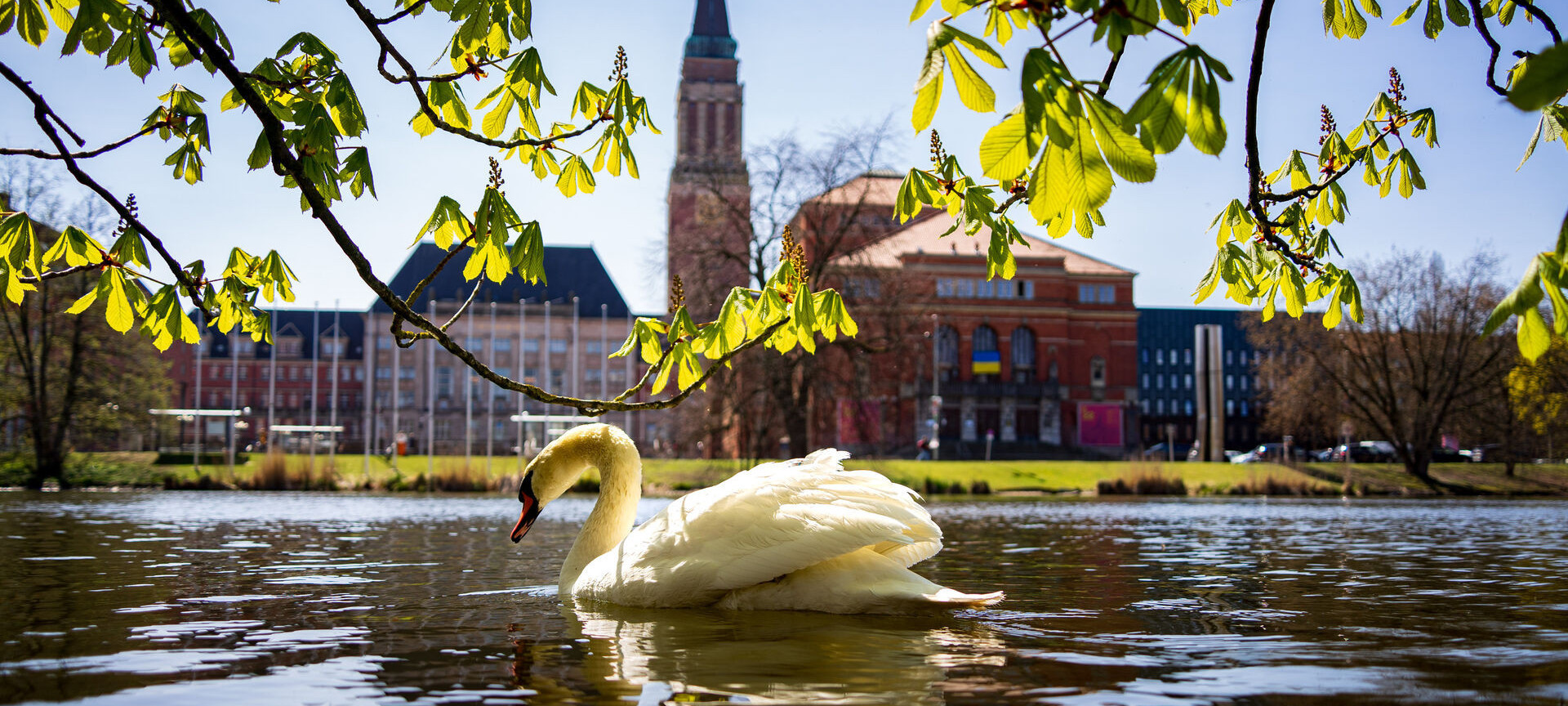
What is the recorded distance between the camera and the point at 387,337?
101188 mm

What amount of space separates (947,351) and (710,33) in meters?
40.4

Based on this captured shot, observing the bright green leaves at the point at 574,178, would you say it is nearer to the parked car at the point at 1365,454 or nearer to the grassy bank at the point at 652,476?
the grassy bank at the point at 652,476

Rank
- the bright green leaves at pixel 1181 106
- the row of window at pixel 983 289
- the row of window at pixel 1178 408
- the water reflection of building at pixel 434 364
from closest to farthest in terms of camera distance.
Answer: the bright green leaves at pixel 1181 106 < the row of window at pixel 983 289 < the water reflection of building at pixel 434 364 < the row of window at pixel 1178 408

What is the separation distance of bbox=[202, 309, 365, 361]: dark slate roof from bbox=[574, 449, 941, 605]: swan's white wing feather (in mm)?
110864

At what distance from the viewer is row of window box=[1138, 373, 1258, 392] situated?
124m

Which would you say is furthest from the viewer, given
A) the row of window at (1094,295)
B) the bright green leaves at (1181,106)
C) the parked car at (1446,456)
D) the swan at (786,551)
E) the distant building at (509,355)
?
the distant building at (509,355)

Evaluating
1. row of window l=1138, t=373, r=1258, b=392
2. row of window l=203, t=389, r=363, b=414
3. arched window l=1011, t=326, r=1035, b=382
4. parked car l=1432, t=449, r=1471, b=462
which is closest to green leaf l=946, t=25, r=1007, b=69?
parked car l=1432, t=449, r=1471, b=462

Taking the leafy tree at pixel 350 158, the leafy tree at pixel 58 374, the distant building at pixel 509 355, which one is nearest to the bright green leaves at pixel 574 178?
the leafy tree at pixel 350 158

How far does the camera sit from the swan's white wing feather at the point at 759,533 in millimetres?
5824

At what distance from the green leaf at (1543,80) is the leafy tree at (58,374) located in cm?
3735

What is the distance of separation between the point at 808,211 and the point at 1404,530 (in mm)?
25326

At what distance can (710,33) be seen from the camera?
102 meters

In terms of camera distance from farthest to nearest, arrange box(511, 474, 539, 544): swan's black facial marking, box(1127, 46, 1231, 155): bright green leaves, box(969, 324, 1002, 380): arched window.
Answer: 1. box(969, 324, 1002, 380): arched window
2. box(511, 474, 539, 544): swan's black facial marking
3. box(1127, 46, 1231, 155): bright green leaves

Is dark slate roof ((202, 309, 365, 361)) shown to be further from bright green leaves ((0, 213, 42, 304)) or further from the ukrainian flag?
bright green leaves ((0, 213, 42, 304))
